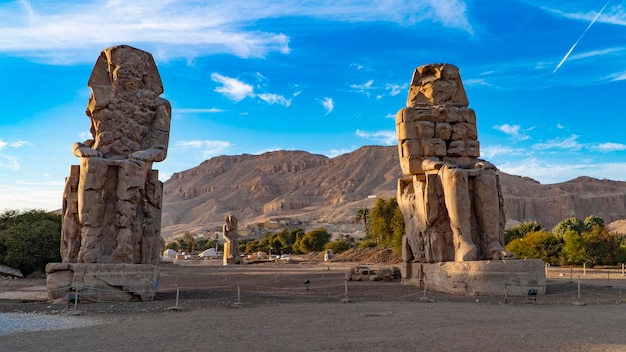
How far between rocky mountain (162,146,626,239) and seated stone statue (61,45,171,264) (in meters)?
→ 69.2

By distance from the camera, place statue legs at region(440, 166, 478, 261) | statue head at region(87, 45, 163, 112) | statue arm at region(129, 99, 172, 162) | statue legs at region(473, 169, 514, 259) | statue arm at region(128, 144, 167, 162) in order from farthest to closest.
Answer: statue arm at region(129, 99, 172, 162) < statue head at region(87, 45, 163, 112) < statue legs at region(473, 169, 514, 259) < statue legs at region(440, 166, 478, 261) < statue arm at region(128, 144, 167, 162)

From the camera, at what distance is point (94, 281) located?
8.89 meters

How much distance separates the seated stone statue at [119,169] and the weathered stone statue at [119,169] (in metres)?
0.02

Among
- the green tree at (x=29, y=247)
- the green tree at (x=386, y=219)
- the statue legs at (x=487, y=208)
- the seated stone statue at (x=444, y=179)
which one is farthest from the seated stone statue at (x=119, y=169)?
the green tree at (x=386, y=219)

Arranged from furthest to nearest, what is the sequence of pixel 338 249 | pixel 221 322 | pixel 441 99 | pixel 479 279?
pixel 338 249, pixel 441 99, pixel 479 279, pixel 221 322

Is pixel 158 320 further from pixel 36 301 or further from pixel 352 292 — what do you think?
pixel 352 292

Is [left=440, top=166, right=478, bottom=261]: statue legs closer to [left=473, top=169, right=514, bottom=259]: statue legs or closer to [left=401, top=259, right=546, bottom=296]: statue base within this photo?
[left=473, top=169, right=514, bottom=259]: statue legs

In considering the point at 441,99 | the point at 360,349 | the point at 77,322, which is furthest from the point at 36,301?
the point at 441,99

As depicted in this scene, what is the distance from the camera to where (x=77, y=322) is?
7.00 meters

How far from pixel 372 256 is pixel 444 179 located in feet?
70.5

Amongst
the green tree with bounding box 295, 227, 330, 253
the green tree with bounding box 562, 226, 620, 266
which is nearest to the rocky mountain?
the green tree with bounding box 295, 227, 330, 253

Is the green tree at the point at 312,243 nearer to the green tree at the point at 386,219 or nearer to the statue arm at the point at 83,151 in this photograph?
the green tree at the point at 386,219

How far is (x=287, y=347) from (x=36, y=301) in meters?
6.18

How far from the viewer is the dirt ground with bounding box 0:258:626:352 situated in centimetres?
534
